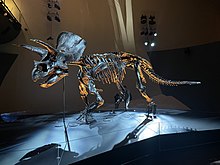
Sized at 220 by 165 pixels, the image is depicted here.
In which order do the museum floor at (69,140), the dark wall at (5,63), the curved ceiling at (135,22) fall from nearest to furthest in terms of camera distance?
1. the museum floor at (69,140)
2. the dark wall at (5,63)
3. the curved ceiling at (135,22)

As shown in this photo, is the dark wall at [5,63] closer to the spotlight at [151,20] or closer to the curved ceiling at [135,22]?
the curved ceiling at [135,22]

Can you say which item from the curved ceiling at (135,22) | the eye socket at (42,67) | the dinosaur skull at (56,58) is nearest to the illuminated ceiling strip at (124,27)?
the curved ceiling at (135,22)

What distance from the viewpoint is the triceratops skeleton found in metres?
2.13

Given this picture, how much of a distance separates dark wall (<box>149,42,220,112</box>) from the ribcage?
7.50ft

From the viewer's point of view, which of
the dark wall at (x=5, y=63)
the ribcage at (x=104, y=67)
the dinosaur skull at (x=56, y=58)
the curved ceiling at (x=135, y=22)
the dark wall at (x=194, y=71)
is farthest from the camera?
the dark wall at (x=194, y=71)

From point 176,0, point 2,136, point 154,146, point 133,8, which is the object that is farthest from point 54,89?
point 176,0

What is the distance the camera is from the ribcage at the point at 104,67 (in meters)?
2.88

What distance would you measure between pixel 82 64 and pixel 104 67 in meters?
0.40

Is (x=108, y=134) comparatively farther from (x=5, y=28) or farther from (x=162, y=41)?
(x=162, y=41)

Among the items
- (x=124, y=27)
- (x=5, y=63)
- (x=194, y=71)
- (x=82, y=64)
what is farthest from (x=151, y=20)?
(x=5, y=63)

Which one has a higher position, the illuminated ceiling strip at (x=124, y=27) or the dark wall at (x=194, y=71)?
the illuminated ceiling strip at (x=124, y=27)

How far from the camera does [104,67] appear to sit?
A: 3.03m

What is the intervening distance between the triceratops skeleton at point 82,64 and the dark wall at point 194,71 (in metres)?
2.02

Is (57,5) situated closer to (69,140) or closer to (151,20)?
(151,20)
